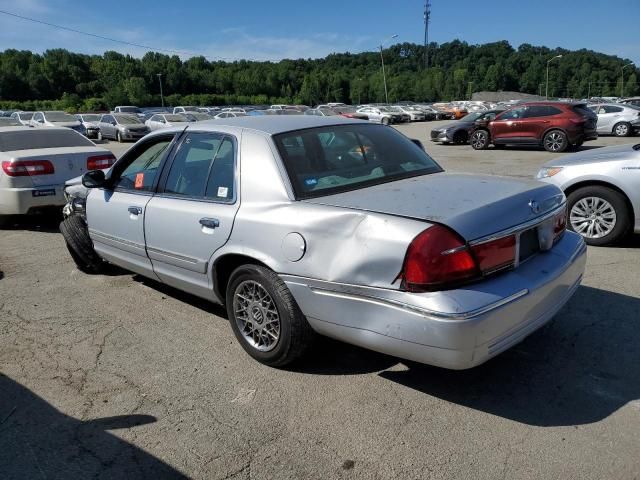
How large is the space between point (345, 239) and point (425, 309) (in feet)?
1.89

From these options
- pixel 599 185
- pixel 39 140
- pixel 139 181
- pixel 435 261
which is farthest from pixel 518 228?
pixel 39 140

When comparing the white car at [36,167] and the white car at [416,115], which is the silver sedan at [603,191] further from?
the white car at [416,115]

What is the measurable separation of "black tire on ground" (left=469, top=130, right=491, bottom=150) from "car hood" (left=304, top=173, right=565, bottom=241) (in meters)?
16.8

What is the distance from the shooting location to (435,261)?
261 centimetres

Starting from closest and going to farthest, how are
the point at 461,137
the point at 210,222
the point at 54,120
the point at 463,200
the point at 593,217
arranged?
the point at 463,200 < the point at 210,222 < the point at 593,217 < the point at 461,137 < the point at 54,120

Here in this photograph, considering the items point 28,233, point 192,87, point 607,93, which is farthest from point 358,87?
point 28,233

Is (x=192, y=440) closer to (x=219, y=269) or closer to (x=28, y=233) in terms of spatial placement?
(x=219, y=269)

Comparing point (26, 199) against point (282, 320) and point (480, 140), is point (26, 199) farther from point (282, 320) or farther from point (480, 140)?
point (480, 140)

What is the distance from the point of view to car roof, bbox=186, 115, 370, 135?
3.70m

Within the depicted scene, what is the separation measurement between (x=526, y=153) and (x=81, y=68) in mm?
121369

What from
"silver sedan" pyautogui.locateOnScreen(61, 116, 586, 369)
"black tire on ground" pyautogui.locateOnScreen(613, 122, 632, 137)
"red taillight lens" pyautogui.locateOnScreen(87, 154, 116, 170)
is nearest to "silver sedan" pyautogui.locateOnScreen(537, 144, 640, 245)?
"silver sedan" pyautogui.locateOnScreen(61, 116, 586, 369)

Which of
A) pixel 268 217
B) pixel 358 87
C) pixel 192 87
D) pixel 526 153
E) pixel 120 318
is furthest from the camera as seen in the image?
pixel 192 87

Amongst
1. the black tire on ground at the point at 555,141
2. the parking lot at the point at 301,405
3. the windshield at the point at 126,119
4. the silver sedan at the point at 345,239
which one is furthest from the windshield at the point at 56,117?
the silver sedan at the point at 345,239

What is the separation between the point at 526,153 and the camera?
57.8ft
